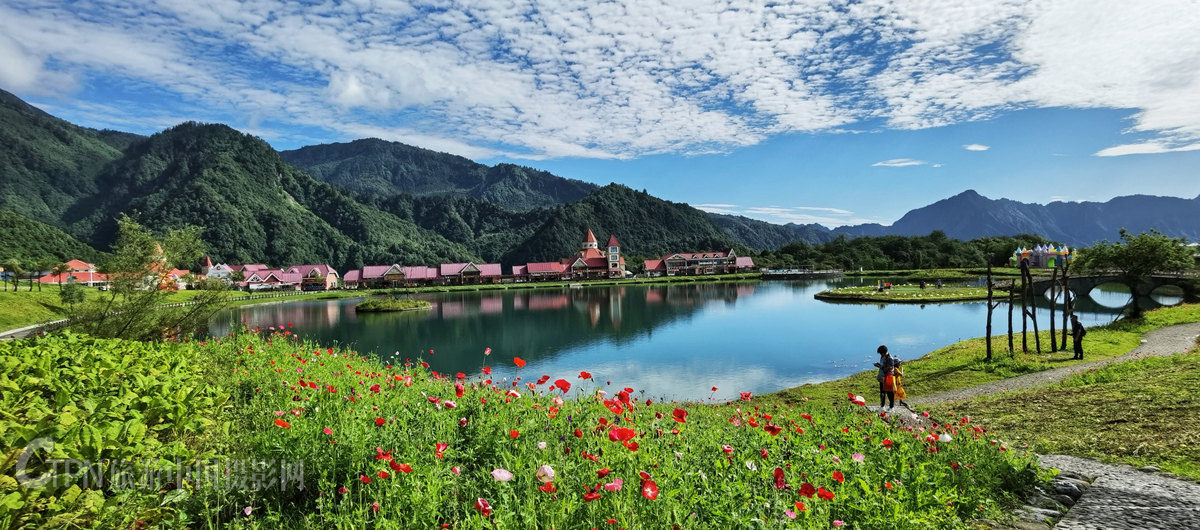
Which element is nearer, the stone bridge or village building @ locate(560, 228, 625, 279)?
the stone bridge

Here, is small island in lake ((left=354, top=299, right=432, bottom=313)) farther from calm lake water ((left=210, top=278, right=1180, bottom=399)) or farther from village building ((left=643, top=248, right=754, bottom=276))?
village building ((left=643, top=248, right=754, bottom=276))

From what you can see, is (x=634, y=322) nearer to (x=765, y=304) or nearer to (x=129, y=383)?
(x=765, y=304)

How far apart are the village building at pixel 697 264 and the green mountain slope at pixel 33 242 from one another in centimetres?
12270

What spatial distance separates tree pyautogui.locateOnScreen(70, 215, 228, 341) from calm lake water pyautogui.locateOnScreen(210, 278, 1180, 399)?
1.21 metres

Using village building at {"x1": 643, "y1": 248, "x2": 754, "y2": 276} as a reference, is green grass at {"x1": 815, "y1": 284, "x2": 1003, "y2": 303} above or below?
below

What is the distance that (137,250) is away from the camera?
48.1 ft

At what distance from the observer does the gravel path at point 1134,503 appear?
15.7ft

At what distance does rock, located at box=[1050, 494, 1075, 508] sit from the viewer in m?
5.33

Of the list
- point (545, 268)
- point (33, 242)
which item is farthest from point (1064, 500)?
point (33, 242)

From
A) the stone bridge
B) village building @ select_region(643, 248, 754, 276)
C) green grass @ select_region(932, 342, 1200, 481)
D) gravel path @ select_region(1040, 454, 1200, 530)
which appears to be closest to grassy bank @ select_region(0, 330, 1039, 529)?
gravel path @ select_region(1040, 454, 1200, 530)

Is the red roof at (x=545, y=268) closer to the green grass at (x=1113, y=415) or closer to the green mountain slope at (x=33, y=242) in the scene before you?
the green mountain slope at (x=33, y=242)

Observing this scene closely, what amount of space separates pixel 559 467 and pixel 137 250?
16.9 metres

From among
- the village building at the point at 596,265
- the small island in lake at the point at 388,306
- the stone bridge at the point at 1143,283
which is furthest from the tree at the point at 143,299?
the village building at the point at 596,265

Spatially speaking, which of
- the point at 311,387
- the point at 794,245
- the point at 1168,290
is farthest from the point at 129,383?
the point at 794,245
